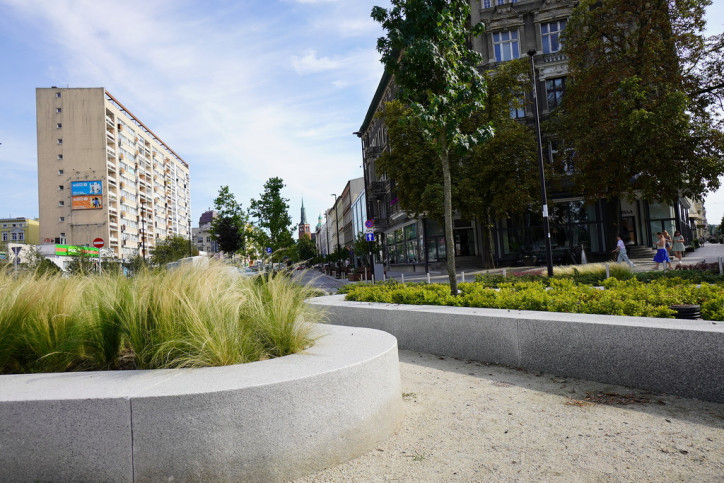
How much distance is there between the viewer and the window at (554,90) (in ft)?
104

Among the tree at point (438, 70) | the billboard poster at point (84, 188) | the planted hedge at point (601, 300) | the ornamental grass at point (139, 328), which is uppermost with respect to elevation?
the billboard poster at point (84, 188)

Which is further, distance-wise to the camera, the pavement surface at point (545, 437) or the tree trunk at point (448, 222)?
the tree trunk at point (448, 222)

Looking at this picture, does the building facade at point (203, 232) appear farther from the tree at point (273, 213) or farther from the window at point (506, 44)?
the window at point (506, 44)

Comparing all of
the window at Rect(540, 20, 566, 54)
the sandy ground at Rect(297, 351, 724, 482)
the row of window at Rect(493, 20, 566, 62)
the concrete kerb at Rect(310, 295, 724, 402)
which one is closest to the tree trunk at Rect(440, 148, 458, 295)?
the concrete kerb at Rect(310, 295, 724, 402)

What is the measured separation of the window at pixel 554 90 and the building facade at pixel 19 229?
108 meters

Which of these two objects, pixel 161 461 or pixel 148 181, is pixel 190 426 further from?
pixel 148 181

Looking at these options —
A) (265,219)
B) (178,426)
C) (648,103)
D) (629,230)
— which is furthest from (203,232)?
(178,426)

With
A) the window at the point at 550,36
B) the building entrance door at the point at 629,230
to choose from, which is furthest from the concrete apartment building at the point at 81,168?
the building entrance door at the point at 629,230

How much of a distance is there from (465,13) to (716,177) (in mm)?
18080

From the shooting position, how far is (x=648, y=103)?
2086cm

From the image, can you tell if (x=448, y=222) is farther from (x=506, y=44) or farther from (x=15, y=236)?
(x=15, y=236)

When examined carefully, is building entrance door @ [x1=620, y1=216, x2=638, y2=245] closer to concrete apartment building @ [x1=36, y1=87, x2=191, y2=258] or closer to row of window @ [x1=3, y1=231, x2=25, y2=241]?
concrete apartment building @ [x1=36, y1=87, x2=191, y2=258]

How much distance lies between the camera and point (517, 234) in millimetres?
32031

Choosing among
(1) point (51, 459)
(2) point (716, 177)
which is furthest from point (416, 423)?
(2) point (716, 177)
